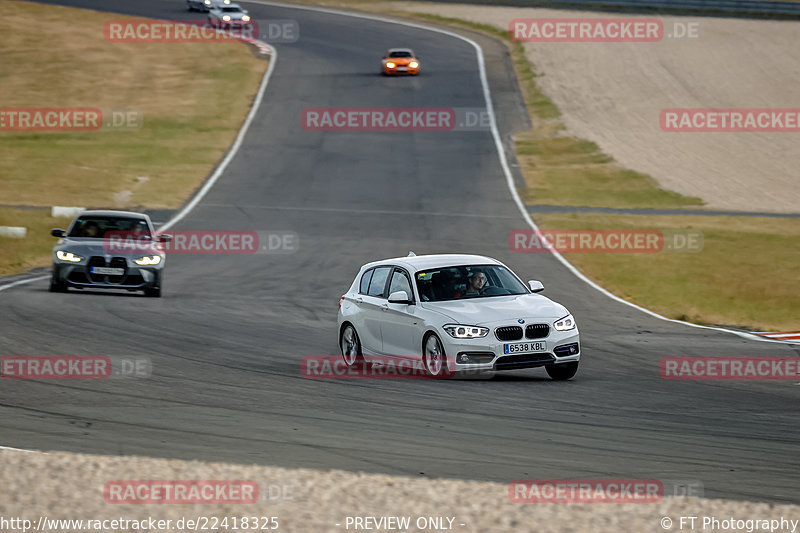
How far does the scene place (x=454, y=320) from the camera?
1305 centimetres

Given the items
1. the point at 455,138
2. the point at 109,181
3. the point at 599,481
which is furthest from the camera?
the point at 455,138

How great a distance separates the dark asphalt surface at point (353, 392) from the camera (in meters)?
8.88

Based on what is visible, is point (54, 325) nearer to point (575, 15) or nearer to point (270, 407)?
point (270, 407)

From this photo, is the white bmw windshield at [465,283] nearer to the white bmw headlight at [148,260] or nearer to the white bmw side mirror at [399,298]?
the white bmw side mirror at [399,298]

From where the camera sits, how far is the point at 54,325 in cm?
1647

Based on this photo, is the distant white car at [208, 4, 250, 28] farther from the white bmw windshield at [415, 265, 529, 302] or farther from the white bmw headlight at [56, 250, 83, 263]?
the white bmw windshield at [415, 265, 529, 302]

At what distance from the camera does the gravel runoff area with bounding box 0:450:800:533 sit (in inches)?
271

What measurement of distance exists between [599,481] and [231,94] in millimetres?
47157

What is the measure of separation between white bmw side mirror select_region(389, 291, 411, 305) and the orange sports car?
4409 centimetres

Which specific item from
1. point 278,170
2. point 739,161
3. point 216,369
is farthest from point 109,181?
point 216,369
